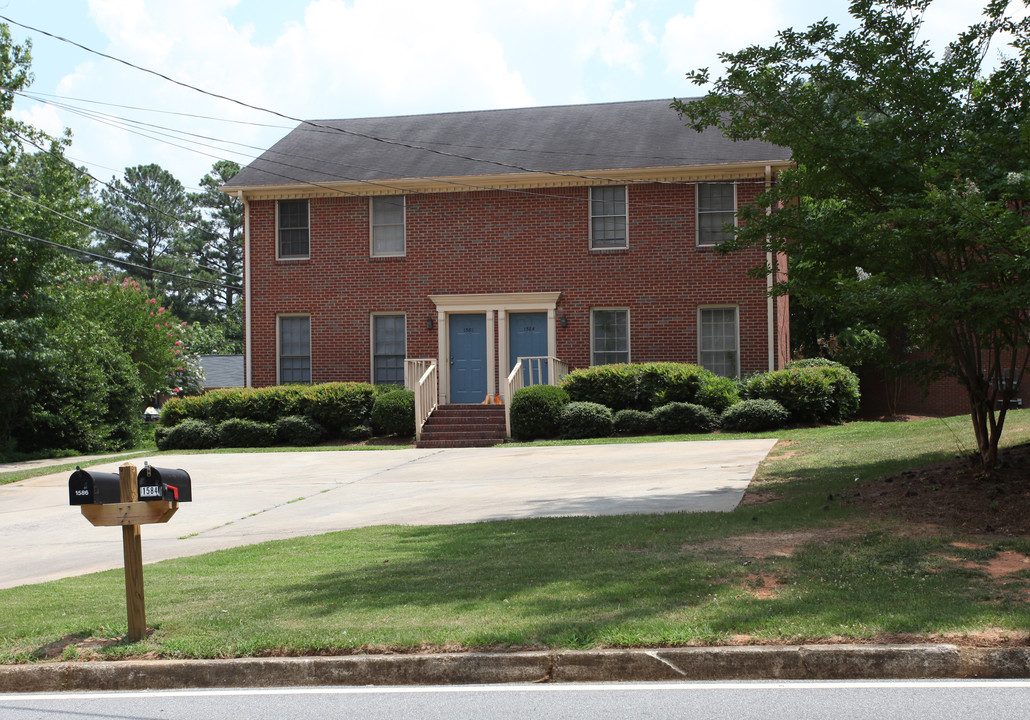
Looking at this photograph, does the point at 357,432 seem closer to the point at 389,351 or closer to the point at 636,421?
the point at 389,351

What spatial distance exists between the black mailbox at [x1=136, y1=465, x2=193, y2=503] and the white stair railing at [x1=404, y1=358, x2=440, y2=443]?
14.9 m

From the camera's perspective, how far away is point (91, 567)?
970cm

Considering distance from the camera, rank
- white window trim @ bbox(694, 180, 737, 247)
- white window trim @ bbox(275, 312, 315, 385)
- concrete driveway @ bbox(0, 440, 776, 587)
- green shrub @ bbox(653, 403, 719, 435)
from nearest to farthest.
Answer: concrete driveway @ bbox(0, 440, 776, 587)
green shrub @ bbox(653, 403, 719, 435)
white window trim @ bbox(694, 180, 737, 247)
white window trim @ bbox(275, 312, 315, 385)

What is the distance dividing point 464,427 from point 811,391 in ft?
25.0

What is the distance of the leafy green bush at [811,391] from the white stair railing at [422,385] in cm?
729

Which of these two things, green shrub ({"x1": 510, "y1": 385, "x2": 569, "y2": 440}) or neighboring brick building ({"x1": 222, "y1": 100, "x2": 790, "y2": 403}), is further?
neighboring brick building ({"x1": 222, "y1": 100, "x2": 790, "y2": 403})

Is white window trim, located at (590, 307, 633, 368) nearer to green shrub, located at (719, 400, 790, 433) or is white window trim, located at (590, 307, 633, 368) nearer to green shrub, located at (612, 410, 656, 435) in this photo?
green shrub, located at (612, 410, 656, 435)

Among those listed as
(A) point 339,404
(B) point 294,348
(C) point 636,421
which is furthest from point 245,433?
(C) point 636,421

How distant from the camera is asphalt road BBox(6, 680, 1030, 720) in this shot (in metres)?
4.90

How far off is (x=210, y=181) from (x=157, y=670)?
226 feet

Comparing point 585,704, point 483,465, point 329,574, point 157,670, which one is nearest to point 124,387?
point 483,465

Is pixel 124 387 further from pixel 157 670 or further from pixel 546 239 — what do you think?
pixel 157 670

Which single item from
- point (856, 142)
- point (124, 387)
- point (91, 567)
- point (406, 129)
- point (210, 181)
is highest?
point (210, 181)

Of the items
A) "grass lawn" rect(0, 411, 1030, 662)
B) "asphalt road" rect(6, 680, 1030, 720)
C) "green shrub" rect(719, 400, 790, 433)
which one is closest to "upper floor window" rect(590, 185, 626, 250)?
"green shrub" rect(719, 400, 790, 433)
